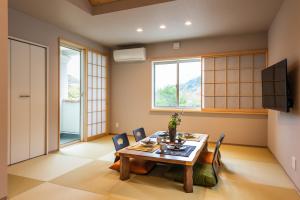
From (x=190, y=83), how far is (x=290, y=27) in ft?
8.44

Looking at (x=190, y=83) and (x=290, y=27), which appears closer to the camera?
(x=290, y=27)

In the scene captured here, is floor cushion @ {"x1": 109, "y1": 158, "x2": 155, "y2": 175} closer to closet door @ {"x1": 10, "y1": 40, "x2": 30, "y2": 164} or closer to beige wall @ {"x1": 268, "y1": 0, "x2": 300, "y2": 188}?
closet door @ {"x1": 10, "y1": 40, "x2": 30, "y2": 164}

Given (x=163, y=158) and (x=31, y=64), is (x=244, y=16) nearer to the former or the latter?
(x=163, y=158)

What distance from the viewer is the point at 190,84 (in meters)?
4.99

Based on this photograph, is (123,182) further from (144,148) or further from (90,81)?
(90,81)

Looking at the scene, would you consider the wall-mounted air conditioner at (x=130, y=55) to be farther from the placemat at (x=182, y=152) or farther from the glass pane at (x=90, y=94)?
the placemat at (x=182, y=152)

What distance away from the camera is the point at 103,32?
4.26 metres

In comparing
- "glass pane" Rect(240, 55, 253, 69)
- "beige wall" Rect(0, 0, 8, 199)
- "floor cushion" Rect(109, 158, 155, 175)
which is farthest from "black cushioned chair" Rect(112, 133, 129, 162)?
"glass pane" Rect(240, 55, 253, 69)

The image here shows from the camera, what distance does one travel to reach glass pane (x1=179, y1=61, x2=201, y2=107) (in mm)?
4898

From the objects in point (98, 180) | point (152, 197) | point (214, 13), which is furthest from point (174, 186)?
point (214, 13)

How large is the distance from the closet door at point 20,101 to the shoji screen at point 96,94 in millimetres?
1612

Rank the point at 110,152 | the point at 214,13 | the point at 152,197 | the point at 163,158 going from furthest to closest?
the point at 110,152 → the point at 214,13 → the point at 163,158 → the point at 152,197

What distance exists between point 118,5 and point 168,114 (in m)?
2.81

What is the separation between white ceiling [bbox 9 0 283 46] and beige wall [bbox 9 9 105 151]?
0.43 ft
